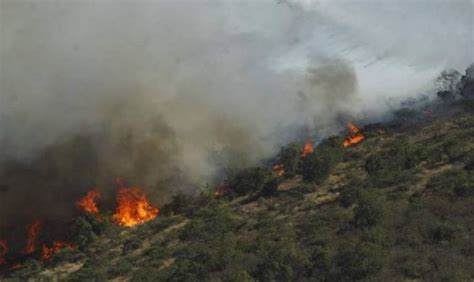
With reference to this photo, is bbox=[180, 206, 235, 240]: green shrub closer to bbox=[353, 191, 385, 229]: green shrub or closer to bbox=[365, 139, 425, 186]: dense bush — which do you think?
bbox=[353, 191, 385, 229]: green shrub

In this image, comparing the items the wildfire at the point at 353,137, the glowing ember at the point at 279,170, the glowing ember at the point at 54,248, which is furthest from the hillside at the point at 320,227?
the wildfire at the point at 353,137

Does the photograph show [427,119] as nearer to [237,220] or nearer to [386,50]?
[386,50]

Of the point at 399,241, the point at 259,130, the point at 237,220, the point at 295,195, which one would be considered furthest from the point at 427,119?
the point at 399,241

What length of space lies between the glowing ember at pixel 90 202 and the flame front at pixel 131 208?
1798 mm

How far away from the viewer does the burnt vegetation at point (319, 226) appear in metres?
27.2

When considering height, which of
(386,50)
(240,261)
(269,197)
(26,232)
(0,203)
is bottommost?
(240,261)

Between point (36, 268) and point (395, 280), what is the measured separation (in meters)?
26.3

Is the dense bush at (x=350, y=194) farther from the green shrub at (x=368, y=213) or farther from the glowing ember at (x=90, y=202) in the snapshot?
the glowing ember at (x=90, y=202)

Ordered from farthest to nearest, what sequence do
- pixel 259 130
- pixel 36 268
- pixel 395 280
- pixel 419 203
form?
pixel 259 130
pixel 36 268
pixel 419 203
pixel 395 280

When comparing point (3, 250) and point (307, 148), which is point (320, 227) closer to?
point (3, 250)

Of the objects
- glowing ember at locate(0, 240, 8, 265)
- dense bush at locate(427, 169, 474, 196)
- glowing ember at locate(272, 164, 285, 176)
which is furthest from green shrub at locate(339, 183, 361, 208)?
glowing ember at locate(0, 240, 8, 265)

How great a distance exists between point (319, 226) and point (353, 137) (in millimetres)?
32203

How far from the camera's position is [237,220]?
139ft

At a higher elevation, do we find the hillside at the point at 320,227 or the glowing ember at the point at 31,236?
the glowing ember at the point at 31,236
